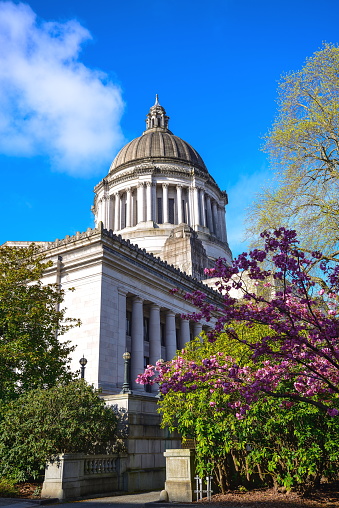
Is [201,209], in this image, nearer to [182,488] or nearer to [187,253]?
[187,253]

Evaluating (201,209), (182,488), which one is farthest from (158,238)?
(182,488)

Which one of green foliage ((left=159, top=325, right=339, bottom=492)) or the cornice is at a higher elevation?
the cornice

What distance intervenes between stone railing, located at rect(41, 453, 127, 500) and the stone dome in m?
52.0

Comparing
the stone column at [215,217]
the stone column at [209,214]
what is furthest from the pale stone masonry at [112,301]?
the stone column at [215,217]

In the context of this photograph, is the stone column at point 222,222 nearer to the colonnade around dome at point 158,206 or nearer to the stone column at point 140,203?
the colonnade around dome at point 158,206

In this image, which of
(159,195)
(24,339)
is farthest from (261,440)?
(159,195)

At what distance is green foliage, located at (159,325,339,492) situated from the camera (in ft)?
41.9

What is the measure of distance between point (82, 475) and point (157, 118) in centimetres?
6905

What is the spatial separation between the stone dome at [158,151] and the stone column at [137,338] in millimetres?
37003

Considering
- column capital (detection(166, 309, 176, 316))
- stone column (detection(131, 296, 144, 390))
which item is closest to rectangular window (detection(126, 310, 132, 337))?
stone column (detection(131, 296, 144, 390))

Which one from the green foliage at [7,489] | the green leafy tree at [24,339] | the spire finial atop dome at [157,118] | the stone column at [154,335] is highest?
the spire finial atop dome at [157,118]

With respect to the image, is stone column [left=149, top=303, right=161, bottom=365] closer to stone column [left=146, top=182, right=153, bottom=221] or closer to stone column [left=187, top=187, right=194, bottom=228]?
stone column [left=146, top=182, right=153, bottom=221]

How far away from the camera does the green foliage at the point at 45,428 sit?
55.2 ft

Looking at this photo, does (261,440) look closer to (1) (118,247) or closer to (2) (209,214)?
(1) (118,247)
